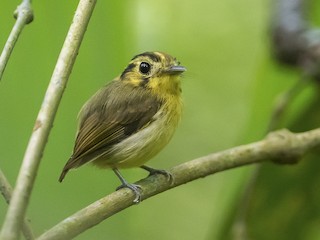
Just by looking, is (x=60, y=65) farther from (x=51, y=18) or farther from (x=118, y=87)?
(x=118, y=87)

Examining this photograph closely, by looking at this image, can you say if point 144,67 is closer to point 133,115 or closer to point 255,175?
point 133,115

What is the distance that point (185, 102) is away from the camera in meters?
3.12

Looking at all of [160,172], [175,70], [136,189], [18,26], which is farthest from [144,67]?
[18,26]

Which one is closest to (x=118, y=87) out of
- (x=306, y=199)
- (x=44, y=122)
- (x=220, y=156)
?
(x=220, y=156)

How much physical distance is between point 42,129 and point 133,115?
114 cm

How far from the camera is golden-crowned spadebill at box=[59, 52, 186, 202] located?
9.41 feet

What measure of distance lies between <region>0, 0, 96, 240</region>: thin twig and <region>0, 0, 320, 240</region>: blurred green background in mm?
496

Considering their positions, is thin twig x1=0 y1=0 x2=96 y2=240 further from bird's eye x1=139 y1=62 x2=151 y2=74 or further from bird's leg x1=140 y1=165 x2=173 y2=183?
bird's eye x1=139 y1=62 x2=151 y2=74

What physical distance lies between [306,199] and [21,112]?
91cm

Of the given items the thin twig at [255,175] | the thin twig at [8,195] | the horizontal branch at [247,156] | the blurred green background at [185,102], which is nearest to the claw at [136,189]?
the horizontal branch at [247,156]

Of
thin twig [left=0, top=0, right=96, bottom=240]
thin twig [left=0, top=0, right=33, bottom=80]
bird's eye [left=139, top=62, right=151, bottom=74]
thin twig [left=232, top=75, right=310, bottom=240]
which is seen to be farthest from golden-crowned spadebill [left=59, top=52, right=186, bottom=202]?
thin twig [left=0, top=0, right=96, bottom=240]

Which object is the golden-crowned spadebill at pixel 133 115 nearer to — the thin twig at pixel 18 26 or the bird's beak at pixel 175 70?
the bird's beak at pixel 175 70

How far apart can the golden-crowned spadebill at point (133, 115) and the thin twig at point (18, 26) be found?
1.48 ft

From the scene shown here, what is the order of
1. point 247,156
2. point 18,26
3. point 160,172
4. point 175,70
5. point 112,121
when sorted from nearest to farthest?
point 18,26
point 247,156
point 160,172
point 112,121
point 175,70
